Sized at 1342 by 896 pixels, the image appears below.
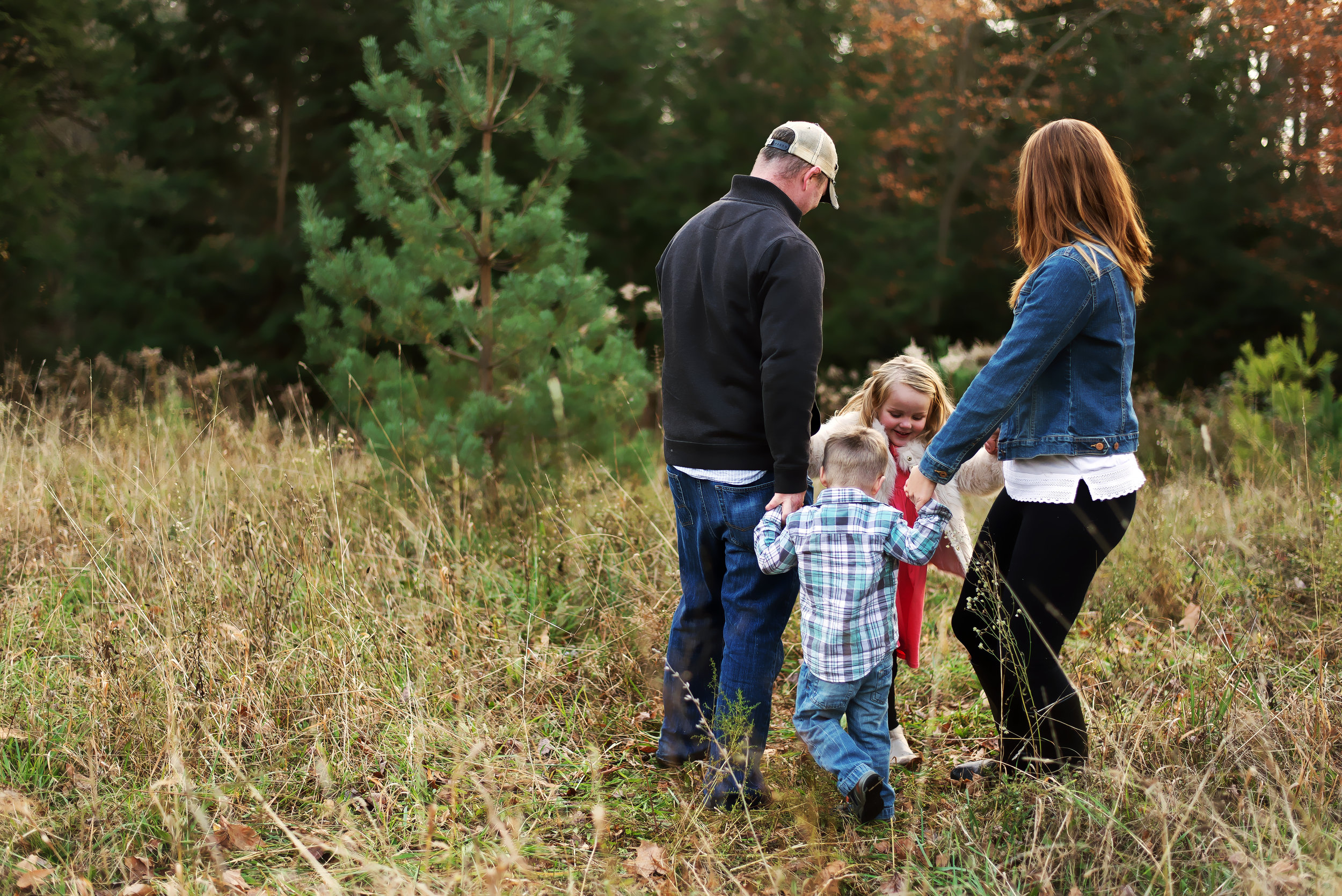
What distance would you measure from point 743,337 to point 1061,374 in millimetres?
904

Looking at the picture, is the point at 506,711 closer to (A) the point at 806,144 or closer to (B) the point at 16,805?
(B) the point at 16,805

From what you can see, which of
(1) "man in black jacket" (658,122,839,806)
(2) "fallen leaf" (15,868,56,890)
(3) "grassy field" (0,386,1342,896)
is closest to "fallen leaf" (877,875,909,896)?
(3) "grassy field" (0,386,1342,896)

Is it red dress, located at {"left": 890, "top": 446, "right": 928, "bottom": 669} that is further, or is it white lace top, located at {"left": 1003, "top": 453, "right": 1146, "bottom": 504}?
red dress, located at {"left": 890, "top": 446, "right": 928, "bottom": 669}

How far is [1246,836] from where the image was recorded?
2.19 metres

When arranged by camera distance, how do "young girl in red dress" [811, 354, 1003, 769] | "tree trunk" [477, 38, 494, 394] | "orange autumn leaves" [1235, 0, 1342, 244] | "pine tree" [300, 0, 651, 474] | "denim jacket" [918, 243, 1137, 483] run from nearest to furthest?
"denim jacket" [918, 243, 1137, 483], "young girl in red dress" [811, 354, 1003, 769], "pine tree" [300, 0, 651, 474], "tree trunk" [477, 38, 494, 394], "orange autumn leaves" [1235, 0, 1342, 244]

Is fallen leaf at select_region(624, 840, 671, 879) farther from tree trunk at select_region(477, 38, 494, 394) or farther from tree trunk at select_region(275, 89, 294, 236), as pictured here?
tree trunk at select_region(275, 89, 294, 236)

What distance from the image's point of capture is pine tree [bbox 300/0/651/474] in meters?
5.24

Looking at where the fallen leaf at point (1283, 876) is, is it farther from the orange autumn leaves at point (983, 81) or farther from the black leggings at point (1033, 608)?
the orange autumn leaves at point (983, 81)

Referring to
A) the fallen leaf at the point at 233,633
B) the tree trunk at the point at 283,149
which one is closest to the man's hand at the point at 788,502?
the fallen leaf at the point at 233,633

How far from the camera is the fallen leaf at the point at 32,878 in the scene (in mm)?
2412

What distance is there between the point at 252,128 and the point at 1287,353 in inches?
510

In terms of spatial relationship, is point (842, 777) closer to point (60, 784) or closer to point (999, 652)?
point (999, 652)

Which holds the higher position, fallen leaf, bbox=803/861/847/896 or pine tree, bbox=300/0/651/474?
pine tree, bbox=300/0/651/474

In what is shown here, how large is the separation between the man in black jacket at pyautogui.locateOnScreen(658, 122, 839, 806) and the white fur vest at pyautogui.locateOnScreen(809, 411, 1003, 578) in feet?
0.37
